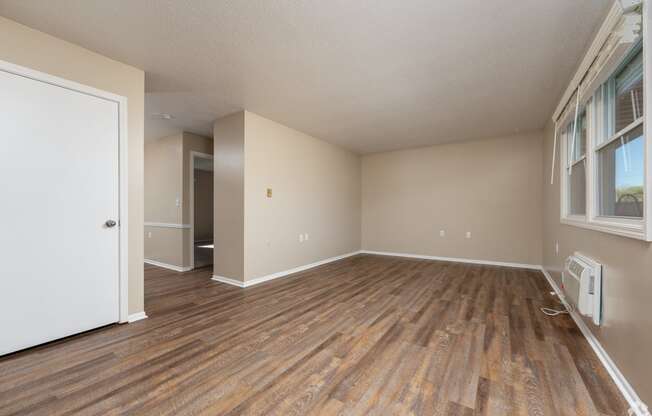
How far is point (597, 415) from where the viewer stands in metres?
1.37

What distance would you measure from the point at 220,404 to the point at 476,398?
1.42 m

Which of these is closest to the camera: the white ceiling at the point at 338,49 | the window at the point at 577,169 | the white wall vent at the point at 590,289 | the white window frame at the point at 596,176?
the white window frame at the point at 596,176

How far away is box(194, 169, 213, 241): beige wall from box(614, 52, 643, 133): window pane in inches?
396

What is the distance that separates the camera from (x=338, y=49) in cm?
229

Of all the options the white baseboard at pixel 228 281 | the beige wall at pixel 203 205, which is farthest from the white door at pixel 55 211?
the beige wall at pixel 203 205

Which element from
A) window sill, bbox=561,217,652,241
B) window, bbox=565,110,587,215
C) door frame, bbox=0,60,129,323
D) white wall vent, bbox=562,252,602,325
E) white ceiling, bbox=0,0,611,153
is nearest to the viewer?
window sill, bbox=561,217,652,241

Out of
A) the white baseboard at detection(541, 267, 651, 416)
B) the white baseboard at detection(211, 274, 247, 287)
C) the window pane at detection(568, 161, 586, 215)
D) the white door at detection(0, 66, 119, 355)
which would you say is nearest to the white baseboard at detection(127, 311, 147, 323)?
the white door at detection(0, 66, 119, 355)

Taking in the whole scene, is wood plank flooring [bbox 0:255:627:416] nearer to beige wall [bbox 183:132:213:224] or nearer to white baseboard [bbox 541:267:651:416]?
white baseboard [bbox 541:267:651:416]

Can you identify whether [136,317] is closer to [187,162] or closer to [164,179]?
[187,162]

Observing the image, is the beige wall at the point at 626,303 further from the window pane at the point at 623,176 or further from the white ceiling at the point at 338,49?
the white ceiling at the point at 338,49

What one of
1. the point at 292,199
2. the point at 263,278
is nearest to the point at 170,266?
the point at 263,278

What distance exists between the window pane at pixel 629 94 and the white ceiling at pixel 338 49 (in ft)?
1.48

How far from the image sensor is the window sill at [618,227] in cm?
141

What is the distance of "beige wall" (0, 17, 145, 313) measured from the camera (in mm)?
1968
